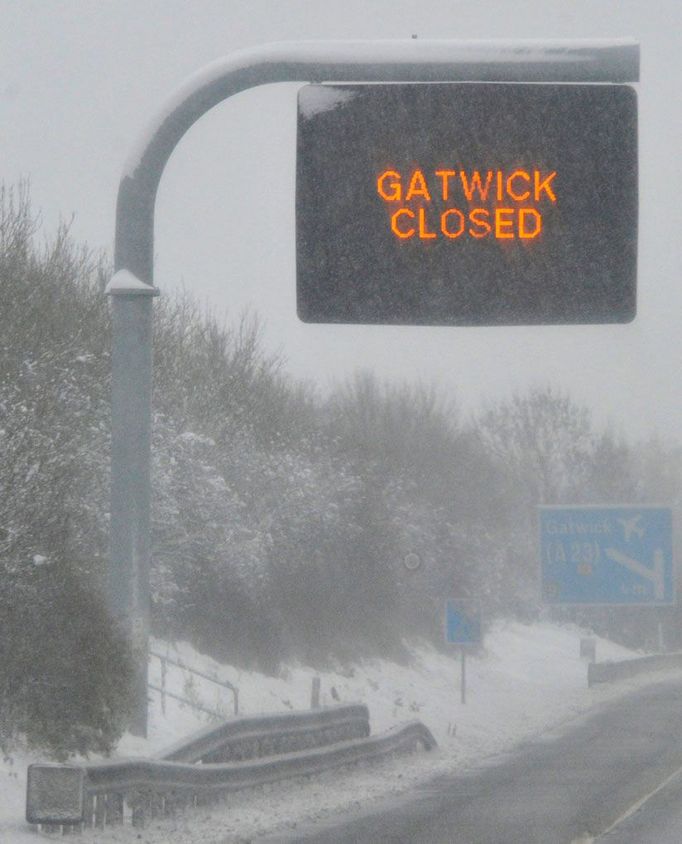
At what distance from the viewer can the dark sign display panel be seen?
28.6ft

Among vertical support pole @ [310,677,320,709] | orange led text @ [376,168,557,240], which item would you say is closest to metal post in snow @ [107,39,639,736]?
orange led text @ [376,168,557,240]

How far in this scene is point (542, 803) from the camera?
18.1 meters

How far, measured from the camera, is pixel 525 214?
8.70m

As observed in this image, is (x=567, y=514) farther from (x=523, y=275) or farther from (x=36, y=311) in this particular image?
(x=523, y=275)

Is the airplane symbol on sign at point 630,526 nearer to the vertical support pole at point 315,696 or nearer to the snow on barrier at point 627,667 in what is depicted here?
the vertical support pole at point 315,696

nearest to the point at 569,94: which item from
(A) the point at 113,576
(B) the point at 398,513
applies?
(A) the point at 113,576

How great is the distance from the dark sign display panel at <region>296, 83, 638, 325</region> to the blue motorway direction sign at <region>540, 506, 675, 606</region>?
2920 centimetres

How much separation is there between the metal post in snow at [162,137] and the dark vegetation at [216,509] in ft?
17.8

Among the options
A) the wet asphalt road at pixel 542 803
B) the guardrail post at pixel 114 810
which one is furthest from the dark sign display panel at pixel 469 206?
the wet asphalt road at pixel 542 803

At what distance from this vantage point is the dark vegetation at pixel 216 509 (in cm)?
1711

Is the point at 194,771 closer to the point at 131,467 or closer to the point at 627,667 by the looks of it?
the point at 131,467

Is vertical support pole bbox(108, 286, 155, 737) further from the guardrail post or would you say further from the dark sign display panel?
the guardrail post

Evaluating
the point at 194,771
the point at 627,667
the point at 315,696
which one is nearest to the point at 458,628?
the point at 315,696

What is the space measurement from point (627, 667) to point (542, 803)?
135ft
